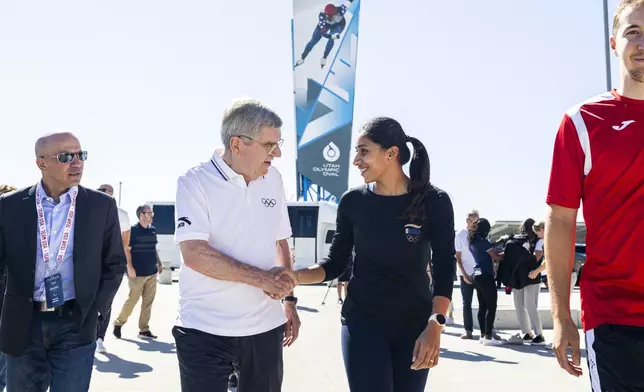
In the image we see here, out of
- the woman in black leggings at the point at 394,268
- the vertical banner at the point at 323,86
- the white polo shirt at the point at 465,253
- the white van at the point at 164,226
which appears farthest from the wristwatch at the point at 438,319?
the vertical banner at the point at 323,86

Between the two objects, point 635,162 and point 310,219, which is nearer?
point 635,162

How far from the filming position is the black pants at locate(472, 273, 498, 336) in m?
9.95

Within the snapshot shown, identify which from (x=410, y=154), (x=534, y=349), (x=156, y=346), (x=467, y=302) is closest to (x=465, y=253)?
(x=467, y=302)

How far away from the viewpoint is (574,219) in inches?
104

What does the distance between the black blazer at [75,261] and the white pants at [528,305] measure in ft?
23.8

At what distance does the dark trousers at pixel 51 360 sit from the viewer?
3604mm

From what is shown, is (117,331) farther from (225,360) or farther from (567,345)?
(567,345)

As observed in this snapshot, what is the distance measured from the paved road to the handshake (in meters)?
3.53

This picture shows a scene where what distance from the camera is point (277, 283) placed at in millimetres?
3322

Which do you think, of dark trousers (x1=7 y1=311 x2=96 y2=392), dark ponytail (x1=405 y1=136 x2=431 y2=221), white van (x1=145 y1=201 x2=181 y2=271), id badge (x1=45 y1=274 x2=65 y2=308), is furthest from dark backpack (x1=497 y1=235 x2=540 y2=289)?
white van (x1=145 y1=201 x2=181 y2=271)

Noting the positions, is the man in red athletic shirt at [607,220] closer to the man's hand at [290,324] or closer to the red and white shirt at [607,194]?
the red and white shirt at [607,194]

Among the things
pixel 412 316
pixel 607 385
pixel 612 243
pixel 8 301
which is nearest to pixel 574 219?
pixel 612 243

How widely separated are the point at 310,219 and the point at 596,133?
27.2m

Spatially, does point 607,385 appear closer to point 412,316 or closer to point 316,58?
point 412,316
